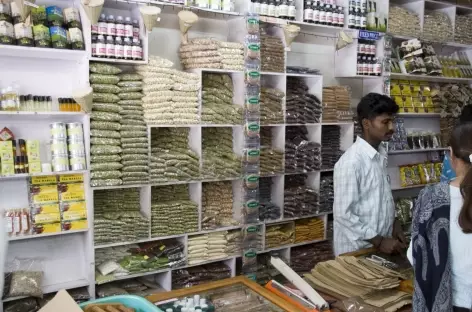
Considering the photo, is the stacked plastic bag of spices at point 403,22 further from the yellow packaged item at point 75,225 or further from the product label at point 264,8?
the yellow packaged item at point 75,225

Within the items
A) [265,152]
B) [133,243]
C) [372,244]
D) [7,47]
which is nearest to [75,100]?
[7,47]

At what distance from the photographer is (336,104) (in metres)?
4.46

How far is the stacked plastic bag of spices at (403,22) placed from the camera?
4785mm

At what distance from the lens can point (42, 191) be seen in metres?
3.19

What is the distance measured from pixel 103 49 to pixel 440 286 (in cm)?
248

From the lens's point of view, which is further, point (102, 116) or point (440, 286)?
point (102, 116)

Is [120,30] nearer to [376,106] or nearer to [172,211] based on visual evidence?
[172,211]

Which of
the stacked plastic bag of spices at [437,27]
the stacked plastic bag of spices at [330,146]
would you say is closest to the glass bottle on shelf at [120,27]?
the stacked plastic bag of spices at [330,146]

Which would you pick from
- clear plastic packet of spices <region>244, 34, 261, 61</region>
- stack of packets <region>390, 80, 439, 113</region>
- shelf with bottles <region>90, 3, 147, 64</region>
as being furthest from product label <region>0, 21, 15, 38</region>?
stack of packets <region>390, 80, 439, 113</region>

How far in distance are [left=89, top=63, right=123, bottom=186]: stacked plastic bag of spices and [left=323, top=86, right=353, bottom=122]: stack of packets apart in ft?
6.59

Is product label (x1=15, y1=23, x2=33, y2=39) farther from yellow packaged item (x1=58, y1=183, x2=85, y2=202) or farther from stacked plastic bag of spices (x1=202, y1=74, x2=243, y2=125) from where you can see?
stacked plastic bag of spices (x1=202, y1=74, x2=243, y2=125)

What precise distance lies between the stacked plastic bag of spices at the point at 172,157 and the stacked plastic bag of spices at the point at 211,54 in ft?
1.79

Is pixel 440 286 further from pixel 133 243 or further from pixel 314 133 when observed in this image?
pixel 314 133

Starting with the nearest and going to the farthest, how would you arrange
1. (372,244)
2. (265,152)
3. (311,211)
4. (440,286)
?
1. (440,286)
2. (372,244)
3. (265,152)
4. (311,211)
